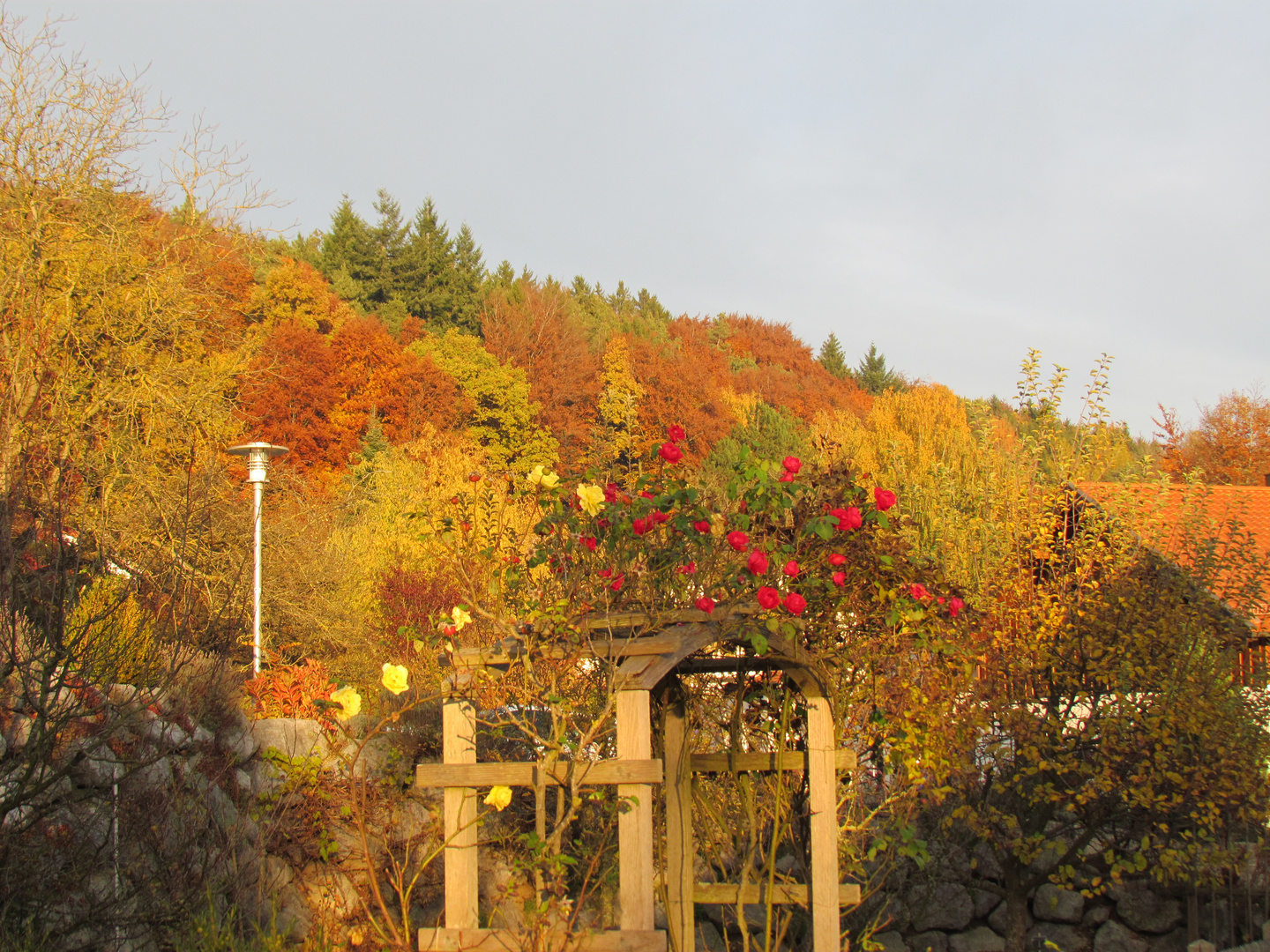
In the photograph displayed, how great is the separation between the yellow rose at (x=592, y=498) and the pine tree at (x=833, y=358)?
43.1m

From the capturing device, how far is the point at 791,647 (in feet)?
14.0

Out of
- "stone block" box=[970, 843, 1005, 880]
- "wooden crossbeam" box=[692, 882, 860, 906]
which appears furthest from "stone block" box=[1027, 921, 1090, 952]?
"wooden crossbeam" box=[692, 882, 860, 906]

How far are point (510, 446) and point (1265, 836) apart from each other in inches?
906

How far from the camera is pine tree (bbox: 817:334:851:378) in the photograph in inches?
1841

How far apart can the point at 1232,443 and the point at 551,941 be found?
32887 millimetres

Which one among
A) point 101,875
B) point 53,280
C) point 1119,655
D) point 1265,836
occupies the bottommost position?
point 1265,836

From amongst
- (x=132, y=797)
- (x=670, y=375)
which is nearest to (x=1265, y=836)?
(x=132, y=797)

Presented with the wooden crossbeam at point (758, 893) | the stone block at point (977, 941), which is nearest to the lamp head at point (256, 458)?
the wooden crossbeam at point (758, 893)

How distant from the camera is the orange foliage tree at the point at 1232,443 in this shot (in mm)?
29406

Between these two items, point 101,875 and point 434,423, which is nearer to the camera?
point 101,875

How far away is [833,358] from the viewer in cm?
4722

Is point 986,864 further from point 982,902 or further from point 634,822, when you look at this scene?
point 634,822

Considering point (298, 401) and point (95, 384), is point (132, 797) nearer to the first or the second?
point (95, 384)

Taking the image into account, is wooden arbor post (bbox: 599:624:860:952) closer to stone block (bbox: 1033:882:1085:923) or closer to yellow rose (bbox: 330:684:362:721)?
yellow rose (bbox: 330:684:362:721)
